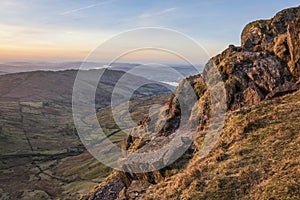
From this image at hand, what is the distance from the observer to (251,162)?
65.6ft

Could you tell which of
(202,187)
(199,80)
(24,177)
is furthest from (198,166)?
(24,177)

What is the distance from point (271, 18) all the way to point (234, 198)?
29.9 m

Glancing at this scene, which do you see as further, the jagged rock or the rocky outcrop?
the rocky outcrop

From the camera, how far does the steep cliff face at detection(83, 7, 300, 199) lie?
18.4 m

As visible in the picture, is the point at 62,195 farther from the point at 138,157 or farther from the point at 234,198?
the point at 234,198

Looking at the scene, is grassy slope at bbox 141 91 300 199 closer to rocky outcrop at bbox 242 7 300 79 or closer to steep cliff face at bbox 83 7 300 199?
steep cliff face at bbox 83 7 300 199

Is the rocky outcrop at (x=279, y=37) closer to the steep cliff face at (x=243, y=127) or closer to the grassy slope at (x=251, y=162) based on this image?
the steep cliff face at (x=243, y=127)

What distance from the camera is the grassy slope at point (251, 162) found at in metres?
17.2

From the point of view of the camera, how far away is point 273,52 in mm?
32844

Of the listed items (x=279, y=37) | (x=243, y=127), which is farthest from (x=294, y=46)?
(x=243, y=127)

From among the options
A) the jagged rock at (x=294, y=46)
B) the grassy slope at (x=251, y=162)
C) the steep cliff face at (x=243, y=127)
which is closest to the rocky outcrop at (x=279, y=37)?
the jagged rock at (x=294, y=46)

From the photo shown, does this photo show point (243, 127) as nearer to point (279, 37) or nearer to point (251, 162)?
point (251, 162)

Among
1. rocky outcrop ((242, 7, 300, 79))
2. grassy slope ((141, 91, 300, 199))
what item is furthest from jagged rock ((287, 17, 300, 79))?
grassy slope ((141, 91, 300, 199))

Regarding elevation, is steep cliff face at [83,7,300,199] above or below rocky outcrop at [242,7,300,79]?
below
